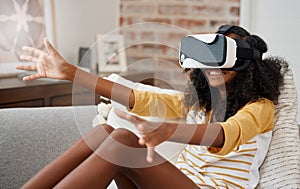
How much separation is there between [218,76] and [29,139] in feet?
2.50

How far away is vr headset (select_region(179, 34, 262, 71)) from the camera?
4.84 feet

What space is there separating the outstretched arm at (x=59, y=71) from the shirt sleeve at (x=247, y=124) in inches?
13.2

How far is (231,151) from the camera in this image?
1.51 m

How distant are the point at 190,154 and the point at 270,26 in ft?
3.69

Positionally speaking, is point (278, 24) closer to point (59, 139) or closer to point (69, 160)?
point (59, 139)

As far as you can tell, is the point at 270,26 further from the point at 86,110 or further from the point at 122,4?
the point at 86,110

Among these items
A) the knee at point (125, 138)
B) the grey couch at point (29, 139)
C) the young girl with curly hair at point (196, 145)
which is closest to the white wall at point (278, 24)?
the young girl with curly hair at point (196, 145)

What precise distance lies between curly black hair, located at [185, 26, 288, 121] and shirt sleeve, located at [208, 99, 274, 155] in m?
0.04

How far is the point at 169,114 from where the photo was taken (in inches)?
63.4

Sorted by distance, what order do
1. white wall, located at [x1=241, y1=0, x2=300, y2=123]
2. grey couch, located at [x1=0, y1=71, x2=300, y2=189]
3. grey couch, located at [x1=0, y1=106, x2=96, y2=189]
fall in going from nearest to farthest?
grey couch, located at [x1=0, y1=71, x2=300, y2=189]
grey couch, located at [x1=0, y1=106, x2=96, y2=189]
white wall, located at [x1=241, y1=0, x2=300, y2=123]

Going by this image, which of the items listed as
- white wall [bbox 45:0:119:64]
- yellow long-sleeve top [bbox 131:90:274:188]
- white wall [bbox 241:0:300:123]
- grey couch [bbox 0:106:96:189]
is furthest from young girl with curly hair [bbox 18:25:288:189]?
white wall [bbox 45:0:119:64]

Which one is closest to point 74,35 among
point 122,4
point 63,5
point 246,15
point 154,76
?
point 63,5

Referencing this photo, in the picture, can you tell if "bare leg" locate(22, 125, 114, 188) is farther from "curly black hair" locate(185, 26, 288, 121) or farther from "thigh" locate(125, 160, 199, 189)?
"curly black hair" locate(185, 26, 288, 121)

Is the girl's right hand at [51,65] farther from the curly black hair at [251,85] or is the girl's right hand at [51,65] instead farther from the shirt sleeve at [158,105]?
the curly black hair at [251,85]
